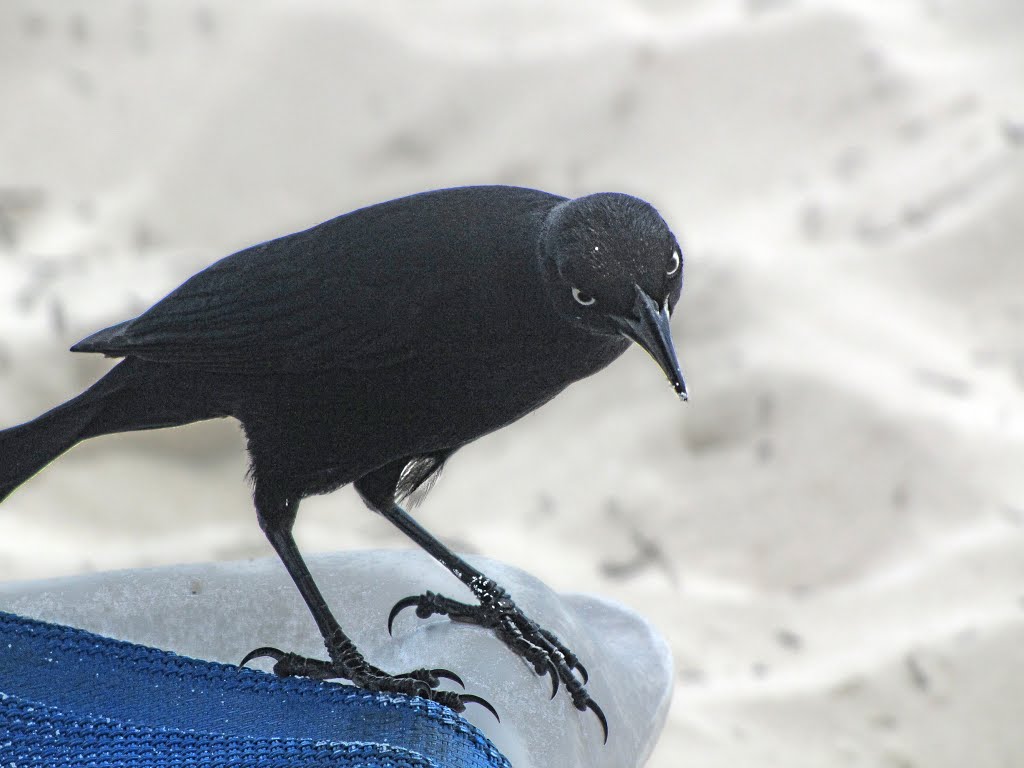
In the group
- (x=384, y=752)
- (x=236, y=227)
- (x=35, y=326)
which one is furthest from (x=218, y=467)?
(x=384, y=752)

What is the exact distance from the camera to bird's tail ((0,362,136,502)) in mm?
1348

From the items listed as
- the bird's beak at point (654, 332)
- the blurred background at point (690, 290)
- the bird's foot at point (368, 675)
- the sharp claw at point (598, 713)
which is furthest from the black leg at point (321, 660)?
the blurred background at point (690, 290)

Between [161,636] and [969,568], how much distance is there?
132 centimetres

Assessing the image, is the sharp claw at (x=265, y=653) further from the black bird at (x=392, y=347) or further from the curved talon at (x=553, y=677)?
the curved talon at (x=553, y=677)

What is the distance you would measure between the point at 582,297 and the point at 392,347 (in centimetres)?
18

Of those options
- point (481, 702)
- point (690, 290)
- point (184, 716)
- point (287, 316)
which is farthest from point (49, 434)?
point (690, 290)

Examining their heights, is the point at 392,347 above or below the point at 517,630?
above

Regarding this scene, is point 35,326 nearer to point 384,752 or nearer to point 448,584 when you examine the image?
point 448,584

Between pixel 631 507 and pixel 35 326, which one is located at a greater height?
pixel 35 326

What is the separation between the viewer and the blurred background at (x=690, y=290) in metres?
2.15

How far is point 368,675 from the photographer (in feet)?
4.02

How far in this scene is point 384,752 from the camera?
3.27ft

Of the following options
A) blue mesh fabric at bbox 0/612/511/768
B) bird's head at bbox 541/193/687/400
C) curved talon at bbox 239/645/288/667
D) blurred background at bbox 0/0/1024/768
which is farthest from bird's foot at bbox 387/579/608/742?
blurred background at bbox 0/0/1024/768

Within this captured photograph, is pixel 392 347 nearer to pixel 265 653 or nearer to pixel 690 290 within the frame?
pixel 265 653
